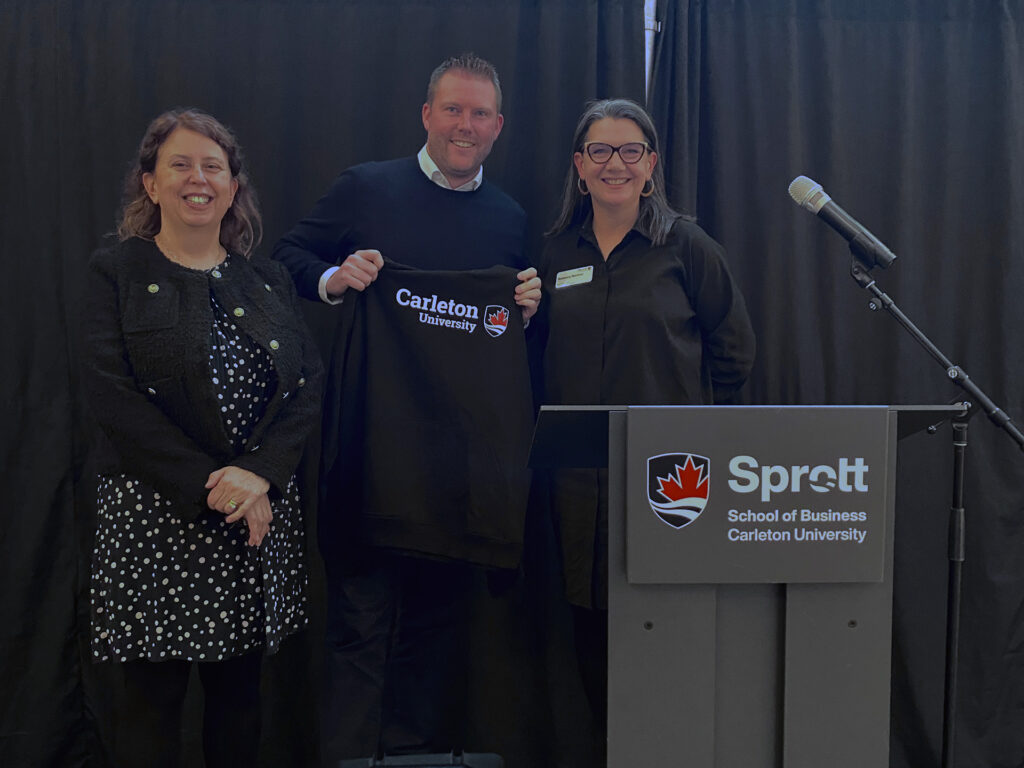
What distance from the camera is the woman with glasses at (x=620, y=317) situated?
2.06m

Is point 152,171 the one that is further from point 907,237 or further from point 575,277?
point 907,237

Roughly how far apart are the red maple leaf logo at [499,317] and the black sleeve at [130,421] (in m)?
0.74

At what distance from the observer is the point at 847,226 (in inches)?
71.9

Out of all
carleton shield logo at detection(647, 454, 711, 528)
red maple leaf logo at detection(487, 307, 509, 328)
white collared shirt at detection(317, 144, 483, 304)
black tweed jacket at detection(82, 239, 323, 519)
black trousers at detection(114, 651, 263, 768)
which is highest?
white collared shirt at detection(317, 144, 483, 304)

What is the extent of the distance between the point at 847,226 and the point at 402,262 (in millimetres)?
1079

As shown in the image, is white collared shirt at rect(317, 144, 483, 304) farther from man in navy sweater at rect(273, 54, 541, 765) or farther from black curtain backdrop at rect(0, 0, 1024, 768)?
black curtain backdrop at rect(0, 0, 1024, 768)

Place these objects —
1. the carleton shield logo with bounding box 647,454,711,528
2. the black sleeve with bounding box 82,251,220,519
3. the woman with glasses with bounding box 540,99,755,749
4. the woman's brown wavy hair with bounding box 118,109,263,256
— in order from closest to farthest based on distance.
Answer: the carleton shield logo with bounding box 647,454,711,528
the black sleeve with bounding box 82,251,220,519
the woman's brown wavy hair with bounding box 118,109,263,256
the woman with glasses with bounding box 540,99,755,749

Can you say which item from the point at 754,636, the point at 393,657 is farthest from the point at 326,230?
the point at 754,636

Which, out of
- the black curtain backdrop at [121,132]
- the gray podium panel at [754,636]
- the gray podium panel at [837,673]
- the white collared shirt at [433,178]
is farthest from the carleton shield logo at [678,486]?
the black curtain backdrop at [121,132]

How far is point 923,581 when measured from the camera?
2607mm

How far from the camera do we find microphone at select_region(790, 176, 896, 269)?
1.82 meters

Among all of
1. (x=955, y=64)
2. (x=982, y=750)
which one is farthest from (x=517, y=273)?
(x=982, y=750)

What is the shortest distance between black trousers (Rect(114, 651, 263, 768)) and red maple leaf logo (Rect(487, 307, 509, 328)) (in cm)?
97

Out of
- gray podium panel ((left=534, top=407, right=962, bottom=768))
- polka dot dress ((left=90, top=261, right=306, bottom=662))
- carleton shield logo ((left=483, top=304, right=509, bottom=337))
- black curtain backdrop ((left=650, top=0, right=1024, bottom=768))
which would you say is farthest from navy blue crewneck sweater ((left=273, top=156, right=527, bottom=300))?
gray podium panel ((left=534, top=407, right=962, bottom=768))
